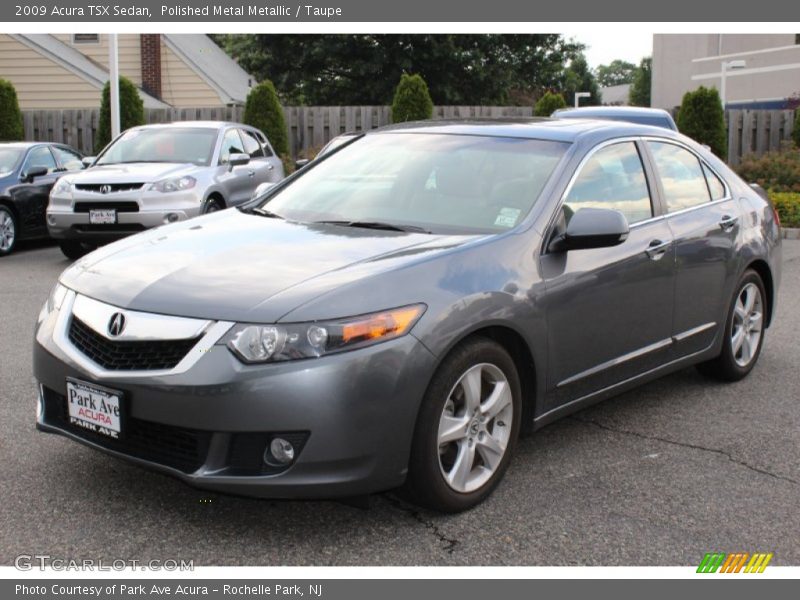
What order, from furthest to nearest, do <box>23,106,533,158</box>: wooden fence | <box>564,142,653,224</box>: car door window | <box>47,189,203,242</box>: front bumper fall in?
1. <box>23,106,533,158</box>: wooden fence
2. <box>47,189,203,242</box>: front bumper
3. <box>564,142,653,224</box>: car door window

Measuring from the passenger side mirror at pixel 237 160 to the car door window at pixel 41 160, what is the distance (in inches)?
107

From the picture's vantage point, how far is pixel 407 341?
3.66 meters

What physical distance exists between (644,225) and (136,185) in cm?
751

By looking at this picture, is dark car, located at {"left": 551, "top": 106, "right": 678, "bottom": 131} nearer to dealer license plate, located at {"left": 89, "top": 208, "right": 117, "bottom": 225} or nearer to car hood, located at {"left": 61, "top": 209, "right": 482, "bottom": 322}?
dealer license plate, located at {"left": 89, "top": 208, "right": 117, "bottom": 225}

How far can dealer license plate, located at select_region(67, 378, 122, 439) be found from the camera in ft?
12.2

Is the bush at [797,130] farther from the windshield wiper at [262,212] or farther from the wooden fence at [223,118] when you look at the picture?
the windshield wiper at [262,212]

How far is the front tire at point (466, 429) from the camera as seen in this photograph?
3.79 m

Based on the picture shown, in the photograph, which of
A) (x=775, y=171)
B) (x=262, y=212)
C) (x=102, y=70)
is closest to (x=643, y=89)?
(x=102, y=70)

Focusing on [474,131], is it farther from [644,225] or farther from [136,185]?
[136,185]

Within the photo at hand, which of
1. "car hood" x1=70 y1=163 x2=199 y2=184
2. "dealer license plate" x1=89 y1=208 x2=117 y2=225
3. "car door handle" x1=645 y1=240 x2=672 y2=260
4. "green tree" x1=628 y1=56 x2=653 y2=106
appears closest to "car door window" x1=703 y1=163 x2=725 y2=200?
"car door handle" x1=645 y1=240 x2=672 y2=260

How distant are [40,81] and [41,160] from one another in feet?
51.9

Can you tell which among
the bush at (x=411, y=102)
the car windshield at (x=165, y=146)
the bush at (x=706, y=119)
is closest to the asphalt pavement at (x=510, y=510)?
the car windshield at (x=165, y=146)

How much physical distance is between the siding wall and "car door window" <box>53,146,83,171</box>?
1439cm

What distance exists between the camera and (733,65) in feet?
83.7
